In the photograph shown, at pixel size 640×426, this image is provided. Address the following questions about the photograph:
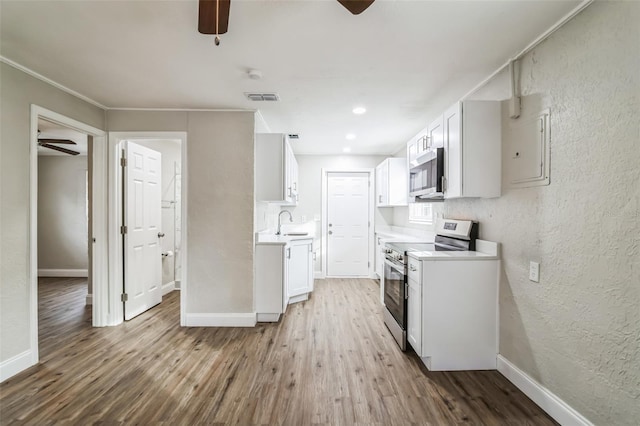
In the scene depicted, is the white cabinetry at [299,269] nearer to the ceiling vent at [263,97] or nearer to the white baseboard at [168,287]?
the ceiling vent at [263,97]

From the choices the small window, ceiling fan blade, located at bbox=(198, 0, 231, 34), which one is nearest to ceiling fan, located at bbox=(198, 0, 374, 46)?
ceiling fan blade, located at bbox=(198, 0, 231, 34)

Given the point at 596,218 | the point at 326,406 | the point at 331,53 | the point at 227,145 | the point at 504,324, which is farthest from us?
the point at 227,145

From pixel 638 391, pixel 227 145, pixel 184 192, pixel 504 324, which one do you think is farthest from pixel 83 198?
pixel 638 391

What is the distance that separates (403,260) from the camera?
2598mm

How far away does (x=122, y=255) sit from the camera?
3316 mm

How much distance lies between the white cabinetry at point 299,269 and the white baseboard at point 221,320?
68 centimetres

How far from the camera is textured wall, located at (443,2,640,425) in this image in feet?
4.51

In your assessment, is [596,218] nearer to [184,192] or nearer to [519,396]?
[519,396]

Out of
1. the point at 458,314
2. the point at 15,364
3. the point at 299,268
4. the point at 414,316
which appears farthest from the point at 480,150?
the point at 15,364

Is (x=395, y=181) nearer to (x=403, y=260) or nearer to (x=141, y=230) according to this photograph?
(x=403, y=260)

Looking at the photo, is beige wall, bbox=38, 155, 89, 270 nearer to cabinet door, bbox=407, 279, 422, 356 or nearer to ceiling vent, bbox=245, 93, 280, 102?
ceiling vent, bbox=245, 93, 280, 102

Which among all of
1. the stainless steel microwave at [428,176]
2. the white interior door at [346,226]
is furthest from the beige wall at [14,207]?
the white interior door at [346,226]

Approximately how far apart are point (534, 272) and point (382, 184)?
3.24 metres

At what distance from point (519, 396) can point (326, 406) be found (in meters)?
1.36
